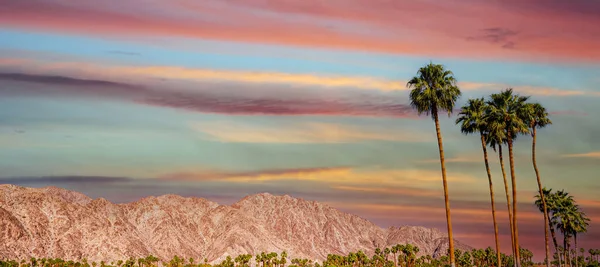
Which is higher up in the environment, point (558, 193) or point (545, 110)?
point (545, 110)

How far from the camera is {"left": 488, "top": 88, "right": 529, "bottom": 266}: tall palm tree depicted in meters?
78.2

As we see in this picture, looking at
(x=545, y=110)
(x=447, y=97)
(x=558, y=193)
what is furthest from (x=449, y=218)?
(x=558, y=193)

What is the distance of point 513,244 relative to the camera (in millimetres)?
80812

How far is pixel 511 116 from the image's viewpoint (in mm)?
78062

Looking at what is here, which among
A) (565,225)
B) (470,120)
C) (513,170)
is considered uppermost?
(470,120)

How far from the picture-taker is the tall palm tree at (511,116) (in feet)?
257

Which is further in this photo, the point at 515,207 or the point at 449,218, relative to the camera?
the point at 515,207

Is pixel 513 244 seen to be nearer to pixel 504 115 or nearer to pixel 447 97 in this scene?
pixel 504 115

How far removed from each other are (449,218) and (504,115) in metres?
16.9

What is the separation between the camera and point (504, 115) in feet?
257

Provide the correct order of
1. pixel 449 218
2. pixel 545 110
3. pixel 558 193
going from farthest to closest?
pixel 558 193 < pixel 545 110 < pixel 449 218

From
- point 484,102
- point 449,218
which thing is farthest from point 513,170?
point 449,218

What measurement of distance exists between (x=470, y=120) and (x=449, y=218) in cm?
1648

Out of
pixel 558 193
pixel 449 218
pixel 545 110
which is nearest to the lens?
pixel 449 218
